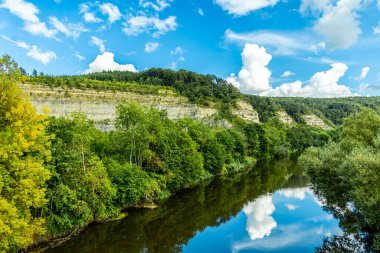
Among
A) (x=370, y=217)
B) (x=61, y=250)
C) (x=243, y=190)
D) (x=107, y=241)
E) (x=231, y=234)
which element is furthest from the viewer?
(x=243, y=190)

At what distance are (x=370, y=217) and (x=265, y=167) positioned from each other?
39079 mm

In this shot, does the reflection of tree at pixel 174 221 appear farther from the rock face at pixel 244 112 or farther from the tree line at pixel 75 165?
the rock face at pixel 244 112

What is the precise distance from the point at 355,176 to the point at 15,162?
1897 centimetres

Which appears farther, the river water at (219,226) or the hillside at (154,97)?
the hillside at (154,97)

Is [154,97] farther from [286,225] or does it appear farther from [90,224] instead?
[286,225]

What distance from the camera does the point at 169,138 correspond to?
33438 mm

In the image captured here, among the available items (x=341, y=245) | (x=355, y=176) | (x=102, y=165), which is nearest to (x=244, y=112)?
(x=102, y=165)

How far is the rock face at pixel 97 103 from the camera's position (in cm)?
6175

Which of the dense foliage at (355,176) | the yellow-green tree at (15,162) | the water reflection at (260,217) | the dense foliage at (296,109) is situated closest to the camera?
the yellow-green tree at (15,162)

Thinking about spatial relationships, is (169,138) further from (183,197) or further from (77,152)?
(77,152)

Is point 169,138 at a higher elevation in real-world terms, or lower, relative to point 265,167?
higher

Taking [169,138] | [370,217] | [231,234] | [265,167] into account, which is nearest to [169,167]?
[169,138]

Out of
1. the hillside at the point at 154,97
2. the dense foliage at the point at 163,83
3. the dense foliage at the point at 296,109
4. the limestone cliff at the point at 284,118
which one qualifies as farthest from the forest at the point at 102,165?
the limestone cliff at the point at 284,118

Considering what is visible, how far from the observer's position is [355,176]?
1686 cm
